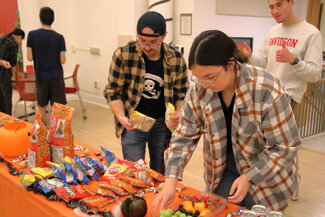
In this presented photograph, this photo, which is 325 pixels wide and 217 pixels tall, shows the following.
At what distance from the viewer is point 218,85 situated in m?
1.20

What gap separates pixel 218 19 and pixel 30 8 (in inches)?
134

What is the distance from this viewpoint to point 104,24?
5.74 meters

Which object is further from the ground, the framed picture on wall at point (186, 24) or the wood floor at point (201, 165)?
the framed picture on wall at point (186, 24)

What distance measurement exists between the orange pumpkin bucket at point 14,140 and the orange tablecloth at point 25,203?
51 mm

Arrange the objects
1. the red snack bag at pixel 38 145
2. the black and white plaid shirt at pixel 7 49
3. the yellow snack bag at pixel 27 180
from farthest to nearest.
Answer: the black and white plaid shirt at pixel 7 49
the red snack bag at pixel 38 145
the yellow snack bag at pixel 27 180

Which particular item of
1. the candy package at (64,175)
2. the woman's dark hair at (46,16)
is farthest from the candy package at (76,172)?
the woman's dark hair at (46,16)

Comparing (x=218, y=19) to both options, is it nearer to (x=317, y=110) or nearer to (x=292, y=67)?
(x=317, y=110)

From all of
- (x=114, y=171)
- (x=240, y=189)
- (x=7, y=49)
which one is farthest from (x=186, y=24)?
(x=240, y=189)

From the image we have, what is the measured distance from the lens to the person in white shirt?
83.1 inches

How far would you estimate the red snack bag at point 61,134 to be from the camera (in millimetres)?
1657

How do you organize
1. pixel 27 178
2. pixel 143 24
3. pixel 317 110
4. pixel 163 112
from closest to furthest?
1. pixel 27 178
2. pixel 143 24
3. pixel 163 112
4. pixel 317 110

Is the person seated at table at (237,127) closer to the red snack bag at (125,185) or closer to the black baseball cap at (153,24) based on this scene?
the red snack bag at (125,185)

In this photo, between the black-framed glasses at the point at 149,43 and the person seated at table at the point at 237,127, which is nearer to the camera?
the person seated at table at the point at 237,127

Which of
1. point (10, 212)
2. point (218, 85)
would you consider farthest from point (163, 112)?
point (10, 212)
